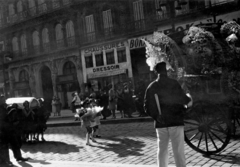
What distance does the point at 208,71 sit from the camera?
566cm

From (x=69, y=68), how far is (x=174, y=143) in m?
24.1

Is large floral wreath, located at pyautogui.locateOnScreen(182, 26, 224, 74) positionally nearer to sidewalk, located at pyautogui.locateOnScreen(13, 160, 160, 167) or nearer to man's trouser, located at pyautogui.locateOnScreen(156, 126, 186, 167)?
man's trouser, located at pyautogui.locateOnScreen(156, 126, 186, 167)

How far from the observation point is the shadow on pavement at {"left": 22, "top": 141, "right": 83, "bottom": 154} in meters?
7.79

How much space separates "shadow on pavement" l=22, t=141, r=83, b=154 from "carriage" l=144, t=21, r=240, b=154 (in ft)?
10.9

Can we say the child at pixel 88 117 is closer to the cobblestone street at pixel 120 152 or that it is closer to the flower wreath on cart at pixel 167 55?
the cobblestone street at pixel 120 152

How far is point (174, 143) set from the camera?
13.2 ft

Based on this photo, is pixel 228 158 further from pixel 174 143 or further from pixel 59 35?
pixel 59 35

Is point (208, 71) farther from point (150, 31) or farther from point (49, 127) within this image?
point (150, 31)

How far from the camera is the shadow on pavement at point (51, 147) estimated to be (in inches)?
307

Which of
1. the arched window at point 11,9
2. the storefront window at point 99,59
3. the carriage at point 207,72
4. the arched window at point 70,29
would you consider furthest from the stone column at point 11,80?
the carriage at point 207,72

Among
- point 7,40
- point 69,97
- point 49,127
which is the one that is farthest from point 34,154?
point 7,40

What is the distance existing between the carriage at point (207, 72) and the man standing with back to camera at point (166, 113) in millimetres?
1276

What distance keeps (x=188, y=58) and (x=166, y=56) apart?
410 millimetres

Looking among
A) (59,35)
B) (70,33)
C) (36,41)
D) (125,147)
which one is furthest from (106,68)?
(125,147)
